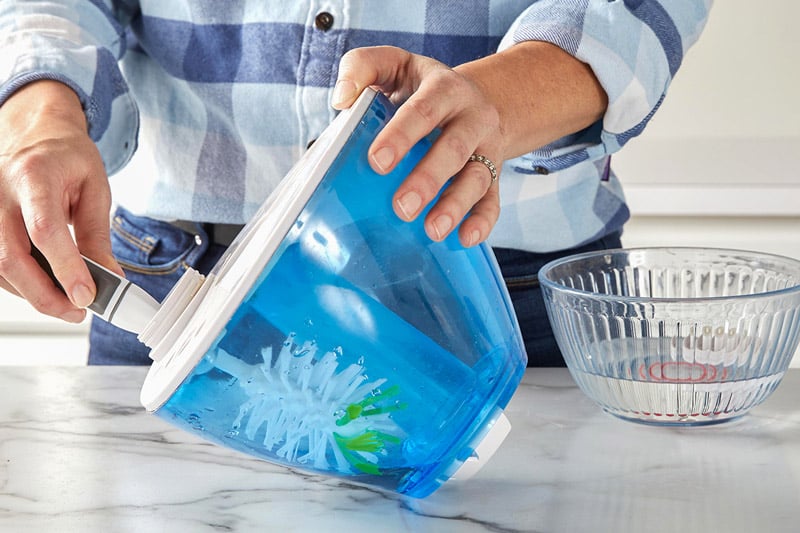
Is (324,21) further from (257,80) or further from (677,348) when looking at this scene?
(677,348)

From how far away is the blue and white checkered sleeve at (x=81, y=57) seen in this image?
0.66m

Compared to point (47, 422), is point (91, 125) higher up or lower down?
higher up

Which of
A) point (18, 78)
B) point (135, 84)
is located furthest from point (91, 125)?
point (135, 84)

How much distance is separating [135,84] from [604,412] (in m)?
0.48

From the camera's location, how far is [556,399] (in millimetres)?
655

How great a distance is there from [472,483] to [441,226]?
16 centimetres

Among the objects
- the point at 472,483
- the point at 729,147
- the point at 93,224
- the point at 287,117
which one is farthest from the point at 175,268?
the point at 729,147

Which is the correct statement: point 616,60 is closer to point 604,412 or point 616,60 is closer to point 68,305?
point 604,412

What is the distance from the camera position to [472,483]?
527mm

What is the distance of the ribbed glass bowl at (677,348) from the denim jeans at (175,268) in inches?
7.6

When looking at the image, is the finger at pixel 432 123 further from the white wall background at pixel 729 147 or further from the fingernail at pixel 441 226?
the white wall background at pixel 729 147

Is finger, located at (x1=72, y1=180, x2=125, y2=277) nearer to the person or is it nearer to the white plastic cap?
the person

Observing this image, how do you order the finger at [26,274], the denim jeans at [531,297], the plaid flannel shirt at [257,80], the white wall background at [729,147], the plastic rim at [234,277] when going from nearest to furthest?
the plastic rim at [234,277] < the finger at [26,274] < the plaid flannel shirt at [257,80] < the denim jeans at [531,297] < the white wall background at [729,147]

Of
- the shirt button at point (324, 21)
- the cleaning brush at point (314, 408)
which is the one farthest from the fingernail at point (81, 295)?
the shirt button at point (324, 21)
